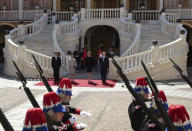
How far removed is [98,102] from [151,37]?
10.3m

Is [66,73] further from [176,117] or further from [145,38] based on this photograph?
[176,117]

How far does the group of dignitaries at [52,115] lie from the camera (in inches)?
124

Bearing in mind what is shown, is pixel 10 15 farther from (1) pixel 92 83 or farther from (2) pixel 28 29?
(1) pixel 92 83

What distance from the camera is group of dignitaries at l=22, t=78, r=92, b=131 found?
3.14 m

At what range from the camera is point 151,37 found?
62.1 ft

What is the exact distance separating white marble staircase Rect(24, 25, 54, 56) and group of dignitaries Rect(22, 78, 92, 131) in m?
13.2

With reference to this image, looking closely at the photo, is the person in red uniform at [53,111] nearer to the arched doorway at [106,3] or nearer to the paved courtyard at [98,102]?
the paved courtyard at [98,102]

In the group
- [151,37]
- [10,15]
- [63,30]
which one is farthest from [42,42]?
[151,37]

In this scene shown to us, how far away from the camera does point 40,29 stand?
21.0 m

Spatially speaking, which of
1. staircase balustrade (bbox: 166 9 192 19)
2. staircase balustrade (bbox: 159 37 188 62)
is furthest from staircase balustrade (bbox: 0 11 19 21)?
staircase balustrade (bbox: 159 37 188 62)

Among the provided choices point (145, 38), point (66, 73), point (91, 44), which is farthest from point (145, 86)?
point (91, 44)

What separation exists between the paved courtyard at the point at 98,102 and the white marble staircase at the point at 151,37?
14.5ft

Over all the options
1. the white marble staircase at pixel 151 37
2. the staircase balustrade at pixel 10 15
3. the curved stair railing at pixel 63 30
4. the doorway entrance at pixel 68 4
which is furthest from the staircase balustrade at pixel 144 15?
the staircase balustrade at pixel 10 15

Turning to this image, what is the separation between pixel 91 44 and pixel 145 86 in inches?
870
